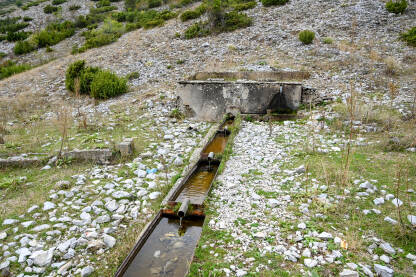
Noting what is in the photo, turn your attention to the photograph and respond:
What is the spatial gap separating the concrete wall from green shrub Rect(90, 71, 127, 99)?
385 centimetres

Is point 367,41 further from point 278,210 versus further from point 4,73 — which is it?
point 4,73

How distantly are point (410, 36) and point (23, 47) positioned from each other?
26088 millimetres

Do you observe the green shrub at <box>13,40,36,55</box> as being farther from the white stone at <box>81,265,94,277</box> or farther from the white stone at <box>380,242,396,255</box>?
the white stone at <box>380,242,396,255</box>

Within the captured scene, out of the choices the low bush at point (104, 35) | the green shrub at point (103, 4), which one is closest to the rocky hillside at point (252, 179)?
the low bush at point (104, 35)

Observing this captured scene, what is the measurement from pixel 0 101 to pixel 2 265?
40.9 ft

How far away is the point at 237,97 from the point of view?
1032cm

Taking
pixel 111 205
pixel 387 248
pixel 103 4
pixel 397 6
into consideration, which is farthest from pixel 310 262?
pixel 103 4

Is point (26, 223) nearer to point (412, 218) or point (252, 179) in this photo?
point (252, 179)

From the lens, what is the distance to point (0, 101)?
516 inches

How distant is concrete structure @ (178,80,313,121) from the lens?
9.94 meters

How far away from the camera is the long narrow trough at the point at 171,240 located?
11.8ft

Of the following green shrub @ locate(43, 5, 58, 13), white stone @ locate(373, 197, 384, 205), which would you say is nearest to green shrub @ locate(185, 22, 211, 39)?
white stone @ locate(373, 197, 384, 205)

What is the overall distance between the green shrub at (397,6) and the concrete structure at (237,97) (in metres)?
11.0

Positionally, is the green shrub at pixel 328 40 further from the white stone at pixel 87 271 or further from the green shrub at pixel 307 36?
the white stone at pixel 87 271
